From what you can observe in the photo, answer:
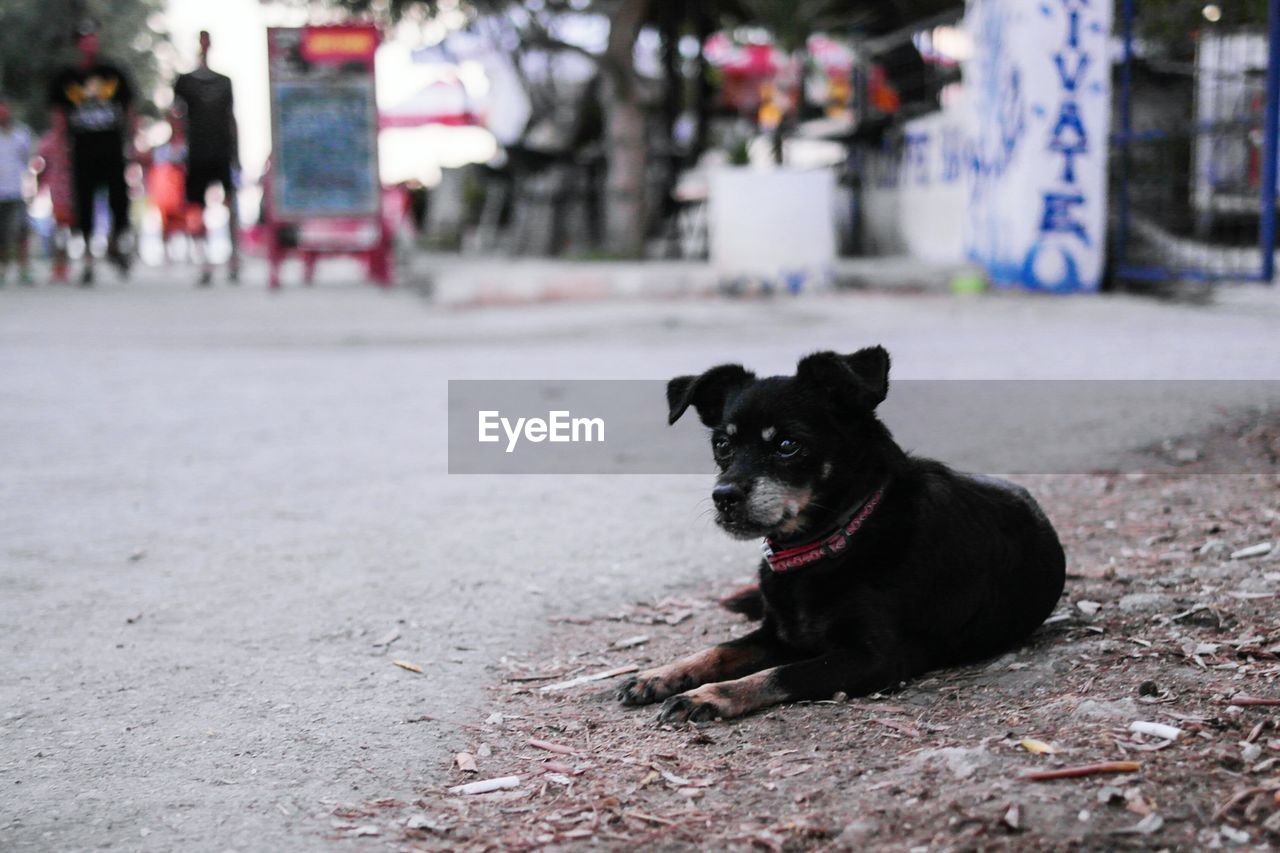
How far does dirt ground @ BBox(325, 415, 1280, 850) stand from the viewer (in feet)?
7.48

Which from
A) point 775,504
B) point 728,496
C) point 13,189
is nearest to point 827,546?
point 775,504

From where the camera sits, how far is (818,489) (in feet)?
10.7

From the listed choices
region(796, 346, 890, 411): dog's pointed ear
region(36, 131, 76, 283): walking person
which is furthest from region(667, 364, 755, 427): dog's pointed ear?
region(36, 131, 76, 283): walking person

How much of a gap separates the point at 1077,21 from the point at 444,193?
18.3 metres

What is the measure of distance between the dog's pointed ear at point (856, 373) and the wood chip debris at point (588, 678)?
0.91m

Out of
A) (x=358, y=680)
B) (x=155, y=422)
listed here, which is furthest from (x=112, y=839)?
(x=155, y=422)

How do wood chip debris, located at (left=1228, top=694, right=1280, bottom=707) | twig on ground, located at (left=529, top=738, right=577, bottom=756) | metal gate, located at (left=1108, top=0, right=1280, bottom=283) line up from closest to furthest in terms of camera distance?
wood chip debris, located at (left=1228, top=694, right=1280, bottom=707) < twig on ground, located at (left=529, top=738, right=577, bottom=756) < metal gate, located at (left=1108, top=0, right=1280, bottom=283)

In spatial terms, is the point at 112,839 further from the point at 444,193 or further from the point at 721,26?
the point at 444,193

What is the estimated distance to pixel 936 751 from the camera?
2.60 m

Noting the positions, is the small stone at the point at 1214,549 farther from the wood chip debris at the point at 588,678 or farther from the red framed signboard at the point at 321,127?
the red framed signboard at the point at 321,127

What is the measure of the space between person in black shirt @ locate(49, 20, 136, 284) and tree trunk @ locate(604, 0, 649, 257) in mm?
5198

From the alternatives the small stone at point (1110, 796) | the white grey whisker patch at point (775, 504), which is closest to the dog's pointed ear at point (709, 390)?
the white grey whisker patch at point (775, 504)

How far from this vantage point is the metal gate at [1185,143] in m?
10.1

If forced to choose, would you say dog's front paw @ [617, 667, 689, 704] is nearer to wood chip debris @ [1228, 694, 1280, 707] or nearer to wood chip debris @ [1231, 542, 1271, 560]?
wood chip debris @ [1228, 694, 1280, 707]
